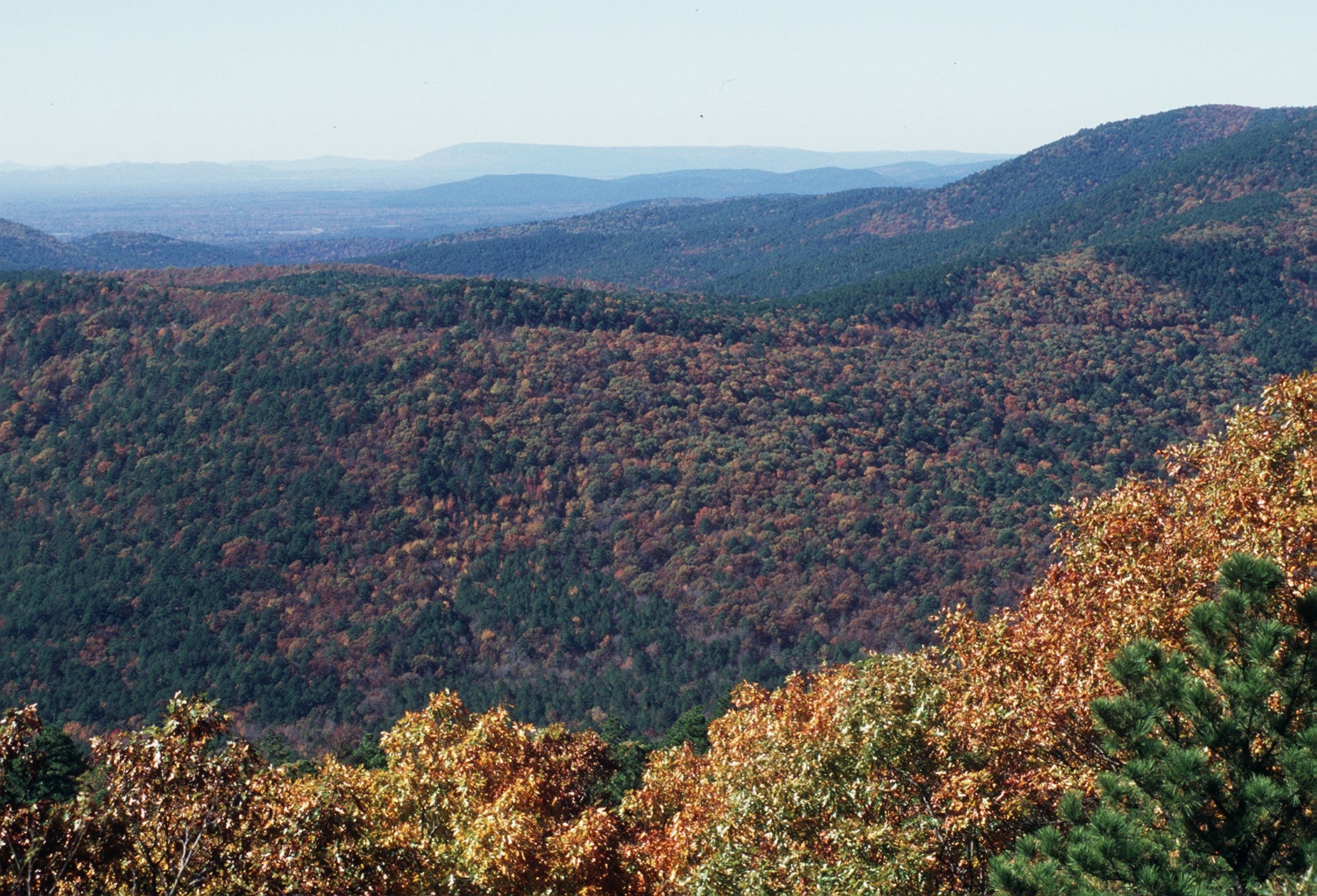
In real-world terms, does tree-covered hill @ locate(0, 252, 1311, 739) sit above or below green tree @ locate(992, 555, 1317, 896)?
below

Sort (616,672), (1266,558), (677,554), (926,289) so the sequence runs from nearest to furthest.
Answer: (1266,558), (616,672), (677,554), (926,289)

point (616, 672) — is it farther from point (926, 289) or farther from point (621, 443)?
point (926, 289)

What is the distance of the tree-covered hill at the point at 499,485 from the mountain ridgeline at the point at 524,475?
259 mm

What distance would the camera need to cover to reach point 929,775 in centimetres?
1659

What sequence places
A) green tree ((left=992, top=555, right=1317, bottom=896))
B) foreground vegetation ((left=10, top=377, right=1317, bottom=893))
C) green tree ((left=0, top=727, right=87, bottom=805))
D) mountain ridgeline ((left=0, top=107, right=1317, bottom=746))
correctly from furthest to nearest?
mountain ridgeline ((left=0, top=107, right=1317, bottom=746)), green tree ((left=0, top=727, right=87, bottom=805)), foreground vegetation ((left=10, top=377, right=1317, bottom=893)), green tree ((left=992, top=555, right=1317, bottom=896))

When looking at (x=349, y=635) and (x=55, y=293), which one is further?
(x=55, y=293)

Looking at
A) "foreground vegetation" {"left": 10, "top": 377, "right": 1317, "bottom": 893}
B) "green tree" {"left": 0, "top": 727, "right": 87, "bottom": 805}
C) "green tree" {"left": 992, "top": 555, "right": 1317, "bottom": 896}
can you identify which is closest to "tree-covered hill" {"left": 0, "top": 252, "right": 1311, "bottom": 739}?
"green tree" {"left": 0, "top": 727, "right": 87, "bottom": 805}

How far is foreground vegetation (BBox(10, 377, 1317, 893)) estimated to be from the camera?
37.0 ft

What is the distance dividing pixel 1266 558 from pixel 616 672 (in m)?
59.1

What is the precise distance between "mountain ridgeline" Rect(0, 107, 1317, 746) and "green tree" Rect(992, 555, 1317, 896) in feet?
175

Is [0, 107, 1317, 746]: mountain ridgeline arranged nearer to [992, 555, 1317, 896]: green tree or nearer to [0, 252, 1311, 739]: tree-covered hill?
[0, 252, 1311, 739]: tree-covered hill

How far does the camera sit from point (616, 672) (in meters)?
69.0

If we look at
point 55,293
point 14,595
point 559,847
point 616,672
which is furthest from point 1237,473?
point 55,293

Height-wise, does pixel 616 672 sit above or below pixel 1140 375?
below
